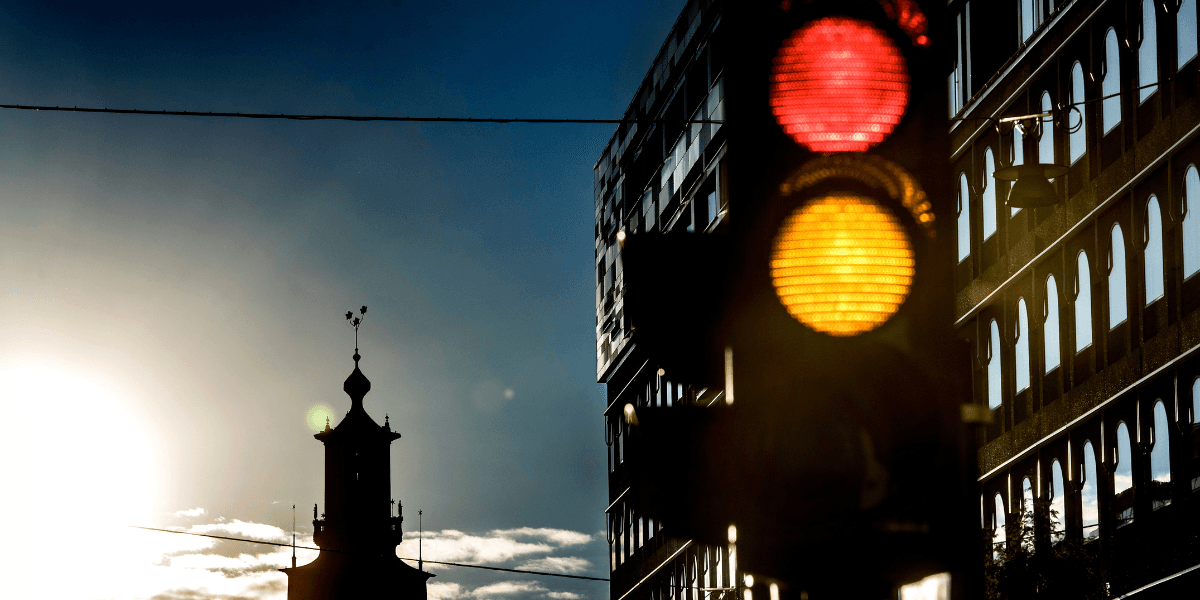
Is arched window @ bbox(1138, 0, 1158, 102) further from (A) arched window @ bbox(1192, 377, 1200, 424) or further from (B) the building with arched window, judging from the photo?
(A) arched window @ bbox(1192, 377, 1200, 424)

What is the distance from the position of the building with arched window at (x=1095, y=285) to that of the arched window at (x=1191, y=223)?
4cm

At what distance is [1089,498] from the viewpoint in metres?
30.1

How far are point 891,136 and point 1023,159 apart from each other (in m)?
32.6

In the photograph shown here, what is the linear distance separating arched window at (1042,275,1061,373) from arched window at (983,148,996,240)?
3261 mm

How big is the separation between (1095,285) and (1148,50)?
477 cm

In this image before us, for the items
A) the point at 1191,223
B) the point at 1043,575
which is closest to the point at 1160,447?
the point at 1191,223

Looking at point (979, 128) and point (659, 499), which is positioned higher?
point (979, 128)

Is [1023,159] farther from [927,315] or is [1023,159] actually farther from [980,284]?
[927,315]

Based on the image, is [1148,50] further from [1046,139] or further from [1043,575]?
[1043,575]

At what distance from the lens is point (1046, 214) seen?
3288cm

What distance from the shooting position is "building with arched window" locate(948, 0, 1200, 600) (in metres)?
26.9

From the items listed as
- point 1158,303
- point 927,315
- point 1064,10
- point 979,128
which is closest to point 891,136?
point 927,315

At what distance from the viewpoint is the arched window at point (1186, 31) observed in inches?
1059

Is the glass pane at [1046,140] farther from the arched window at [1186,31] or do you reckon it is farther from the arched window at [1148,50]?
the arched window at [1186,31]
